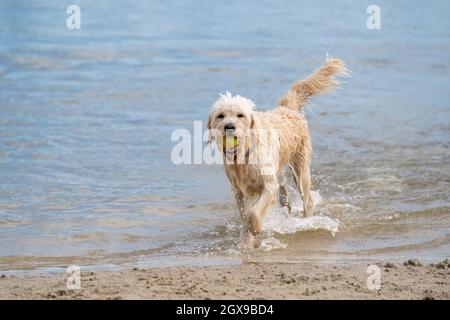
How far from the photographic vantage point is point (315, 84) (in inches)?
421

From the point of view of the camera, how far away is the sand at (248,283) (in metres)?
6.90

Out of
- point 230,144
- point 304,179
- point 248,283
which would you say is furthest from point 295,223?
point 248,283

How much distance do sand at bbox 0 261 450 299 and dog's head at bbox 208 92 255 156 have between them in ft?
3.96

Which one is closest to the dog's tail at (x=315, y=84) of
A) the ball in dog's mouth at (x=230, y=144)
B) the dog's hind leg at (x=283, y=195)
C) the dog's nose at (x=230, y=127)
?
the dog's hind leg at (x=283, y=195)

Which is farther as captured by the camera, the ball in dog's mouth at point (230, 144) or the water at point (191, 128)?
the water at point (191, 128)

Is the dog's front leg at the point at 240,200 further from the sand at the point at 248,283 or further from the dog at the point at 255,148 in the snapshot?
the sand at the point at 248,283

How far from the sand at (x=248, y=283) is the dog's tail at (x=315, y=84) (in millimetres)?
2932

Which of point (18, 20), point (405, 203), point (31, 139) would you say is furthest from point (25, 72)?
point (405, 203)

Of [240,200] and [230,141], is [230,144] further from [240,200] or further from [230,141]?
[240,200]

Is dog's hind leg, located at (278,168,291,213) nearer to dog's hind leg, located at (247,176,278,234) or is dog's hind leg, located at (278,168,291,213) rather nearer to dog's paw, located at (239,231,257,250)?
dog's hind leg, located at (247,176,278,234)

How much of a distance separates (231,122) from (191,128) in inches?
243

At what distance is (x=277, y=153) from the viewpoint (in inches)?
368

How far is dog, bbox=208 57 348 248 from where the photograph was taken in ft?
27.8
